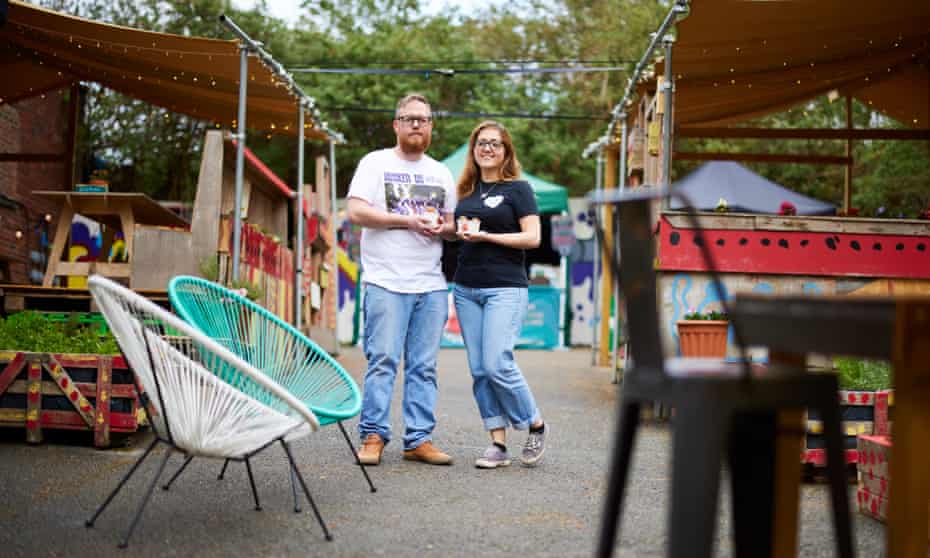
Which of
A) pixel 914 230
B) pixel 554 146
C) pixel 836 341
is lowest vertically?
pixel 836 341

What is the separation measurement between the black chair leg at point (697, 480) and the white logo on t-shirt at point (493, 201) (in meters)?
3.30

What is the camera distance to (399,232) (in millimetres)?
5328

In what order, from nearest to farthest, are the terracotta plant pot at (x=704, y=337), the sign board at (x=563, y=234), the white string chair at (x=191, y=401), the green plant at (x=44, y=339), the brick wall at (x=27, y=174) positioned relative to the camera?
the white string chair at (x=191, y=401) < the green plant at (x=44, y=339) < the terracotta plant pot at (x=704, y=337) < the brick wall at (x=27, y=174) < the sign board at (x=563, y=234)

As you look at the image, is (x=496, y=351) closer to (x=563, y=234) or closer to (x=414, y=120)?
(x=414, y=120)

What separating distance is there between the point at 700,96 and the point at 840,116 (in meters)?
11.8

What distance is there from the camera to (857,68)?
930 cm

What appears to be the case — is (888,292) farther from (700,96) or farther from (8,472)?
(8,472)

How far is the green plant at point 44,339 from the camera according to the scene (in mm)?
5652

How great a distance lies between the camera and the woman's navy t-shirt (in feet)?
17.5

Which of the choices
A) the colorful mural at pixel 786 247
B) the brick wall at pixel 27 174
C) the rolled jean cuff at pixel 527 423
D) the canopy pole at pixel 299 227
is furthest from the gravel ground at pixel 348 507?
the brick wall at pixel 27 174

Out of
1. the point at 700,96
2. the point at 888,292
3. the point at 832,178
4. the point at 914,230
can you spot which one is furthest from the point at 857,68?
the point at 832,178

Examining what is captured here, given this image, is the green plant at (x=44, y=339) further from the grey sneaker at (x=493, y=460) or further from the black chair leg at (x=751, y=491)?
the black chair leg at (x=751, y=491)

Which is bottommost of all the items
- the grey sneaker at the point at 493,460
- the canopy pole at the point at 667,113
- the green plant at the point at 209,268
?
the grey sneaker at the point at 493,460

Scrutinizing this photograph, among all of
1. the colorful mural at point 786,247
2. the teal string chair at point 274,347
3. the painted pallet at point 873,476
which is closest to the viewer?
the painted pallet at point 873,476
